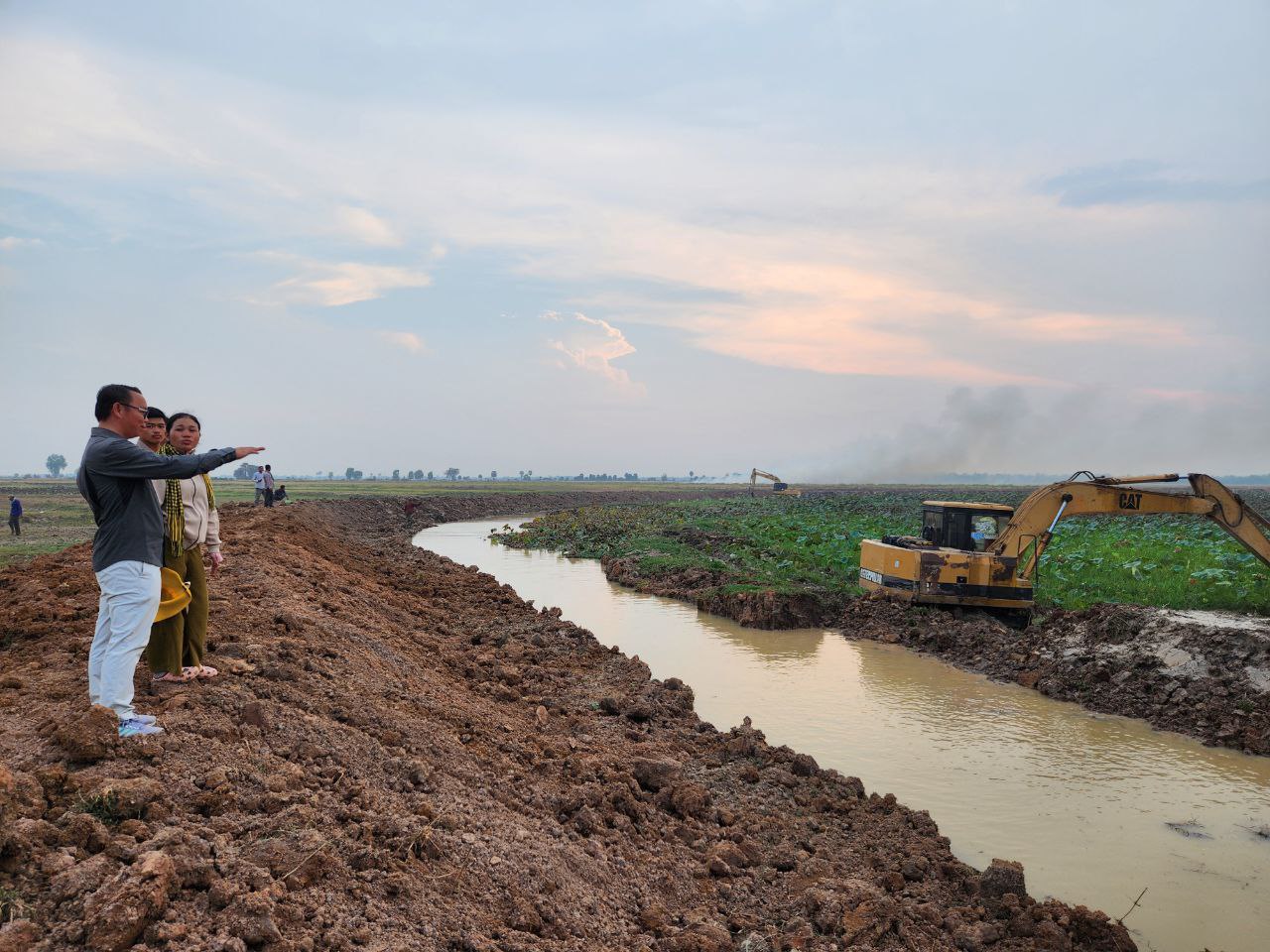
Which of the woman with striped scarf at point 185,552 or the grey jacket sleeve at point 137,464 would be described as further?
the woman with striped scarf at point 185,552

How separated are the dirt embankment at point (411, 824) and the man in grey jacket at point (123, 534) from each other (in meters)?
0.25

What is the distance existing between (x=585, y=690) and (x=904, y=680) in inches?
205

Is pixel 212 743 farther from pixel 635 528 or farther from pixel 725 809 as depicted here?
pixel 635 528

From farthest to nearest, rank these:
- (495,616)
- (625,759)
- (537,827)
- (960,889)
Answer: (495,616) → (625,759) → (960,889) → (537,827)

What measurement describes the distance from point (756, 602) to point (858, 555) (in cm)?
782

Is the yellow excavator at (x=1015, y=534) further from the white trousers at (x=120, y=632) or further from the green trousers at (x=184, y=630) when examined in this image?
the white trousers at (x=120, y=632)

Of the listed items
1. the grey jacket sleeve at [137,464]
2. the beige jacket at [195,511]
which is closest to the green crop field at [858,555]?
the beige jacket at [195,511]

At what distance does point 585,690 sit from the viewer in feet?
31.8

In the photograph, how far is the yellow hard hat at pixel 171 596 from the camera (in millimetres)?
5250

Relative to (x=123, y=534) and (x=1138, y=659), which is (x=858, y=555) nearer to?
(x=1138, y=659)

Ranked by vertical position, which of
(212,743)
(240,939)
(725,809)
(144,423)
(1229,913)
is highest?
(144,423)

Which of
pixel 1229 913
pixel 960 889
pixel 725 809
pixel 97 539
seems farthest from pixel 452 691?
pixel 1229 913

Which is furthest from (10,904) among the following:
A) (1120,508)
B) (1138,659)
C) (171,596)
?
(1120,508)

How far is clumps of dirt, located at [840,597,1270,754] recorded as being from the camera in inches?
396
